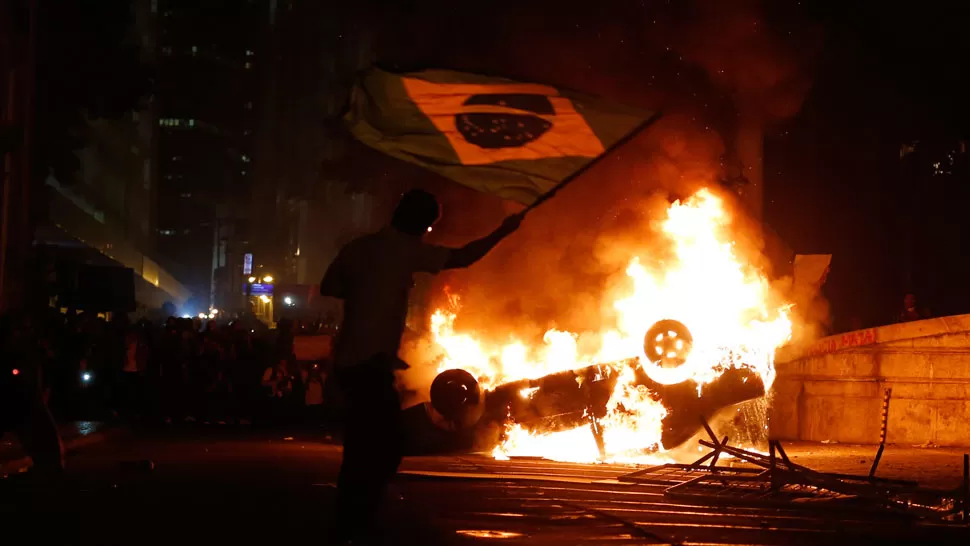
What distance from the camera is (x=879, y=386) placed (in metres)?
16.0

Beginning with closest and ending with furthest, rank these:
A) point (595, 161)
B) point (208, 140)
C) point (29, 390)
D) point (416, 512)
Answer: point (595, 161) → point (416, 512) → point (29, 390) → point (208, 140)

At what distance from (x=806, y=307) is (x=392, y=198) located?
9207 millimetres

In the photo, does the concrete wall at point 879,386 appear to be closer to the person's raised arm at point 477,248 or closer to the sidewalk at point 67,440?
the sidewalk at point 67,440

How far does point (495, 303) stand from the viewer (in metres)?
21.0

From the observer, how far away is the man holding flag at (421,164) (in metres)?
5.70

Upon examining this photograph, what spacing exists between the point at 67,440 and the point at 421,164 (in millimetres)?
8872

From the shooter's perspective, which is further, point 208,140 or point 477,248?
point 208,140

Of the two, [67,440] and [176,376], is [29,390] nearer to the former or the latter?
[67,440]

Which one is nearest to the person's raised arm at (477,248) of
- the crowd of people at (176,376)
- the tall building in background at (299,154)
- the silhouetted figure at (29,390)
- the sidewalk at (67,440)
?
the silhouetted figure at (29,390)

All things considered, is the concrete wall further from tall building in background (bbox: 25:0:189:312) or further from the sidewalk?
tall building in background (bbox: 25:0:189:312)

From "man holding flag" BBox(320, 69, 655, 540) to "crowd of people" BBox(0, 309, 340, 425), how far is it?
12.6 metres

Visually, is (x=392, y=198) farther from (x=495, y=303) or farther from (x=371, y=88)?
(x=371, y=88)

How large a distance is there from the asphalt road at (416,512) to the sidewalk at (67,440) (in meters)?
0.63

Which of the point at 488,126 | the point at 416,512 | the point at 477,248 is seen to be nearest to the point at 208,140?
the point at 416,512
